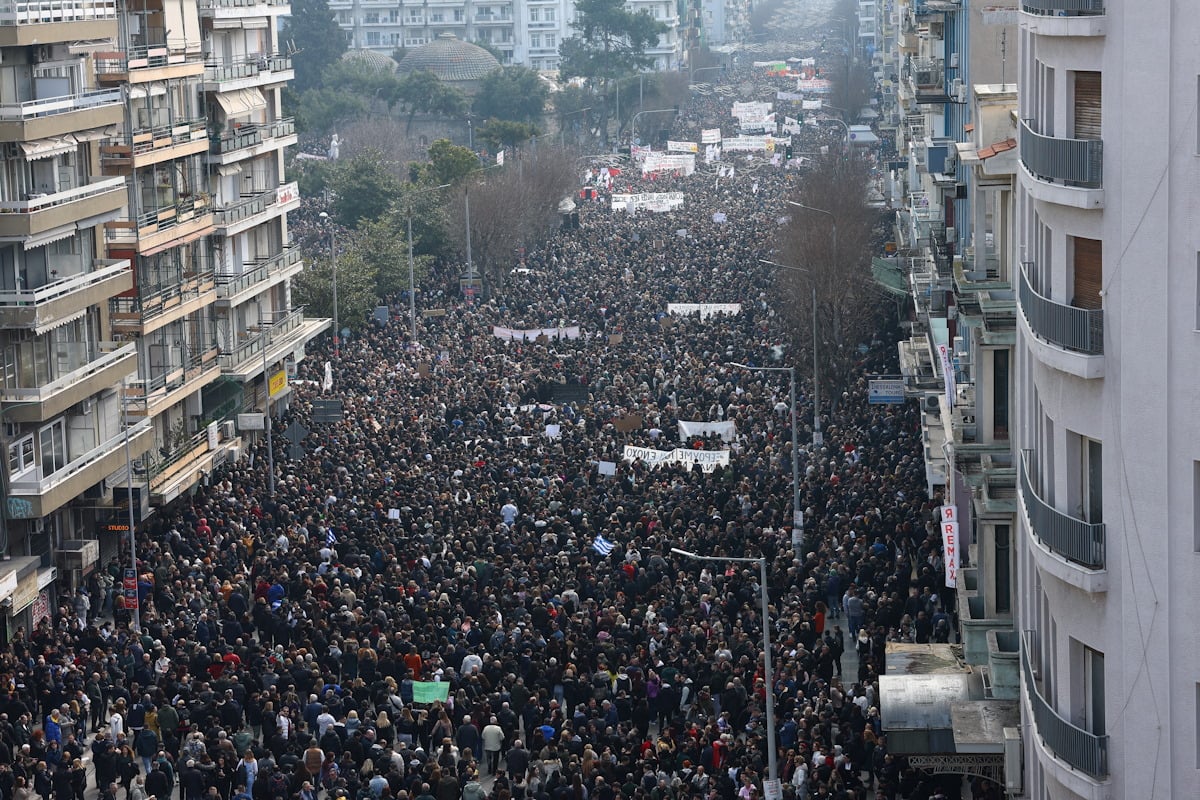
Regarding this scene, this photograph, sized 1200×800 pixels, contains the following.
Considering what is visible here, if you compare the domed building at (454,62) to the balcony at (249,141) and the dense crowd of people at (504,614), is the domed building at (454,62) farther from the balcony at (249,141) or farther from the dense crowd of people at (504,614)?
the dense crowd of people at (504,614)

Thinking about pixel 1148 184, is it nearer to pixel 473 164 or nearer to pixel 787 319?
pixel 787 319

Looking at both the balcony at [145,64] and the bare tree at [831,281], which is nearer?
the balcony at [145,64]

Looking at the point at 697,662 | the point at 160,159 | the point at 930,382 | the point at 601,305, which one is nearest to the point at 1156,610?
the point at 697,662

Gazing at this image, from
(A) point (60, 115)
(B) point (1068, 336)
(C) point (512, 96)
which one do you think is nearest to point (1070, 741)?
(B) point (1068, 336)

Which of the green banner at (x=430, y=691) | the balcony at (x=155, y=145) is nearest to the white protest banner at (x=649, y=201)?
the balcony at (x=155, y=145)

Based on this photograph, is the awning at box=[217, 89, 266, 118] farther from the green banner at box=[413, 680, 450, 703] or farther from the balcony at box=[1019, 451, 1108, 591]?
the balcony at box=[1019, 451, 1108, 591]

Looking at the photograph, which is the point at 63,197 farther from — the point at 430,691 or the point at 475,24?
the point at 475,24
